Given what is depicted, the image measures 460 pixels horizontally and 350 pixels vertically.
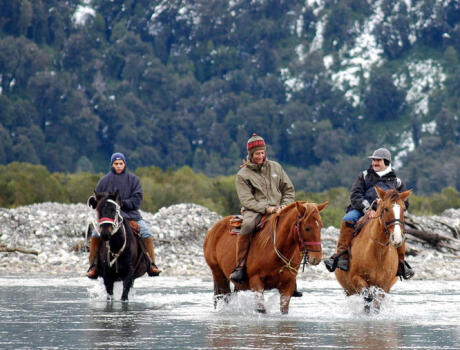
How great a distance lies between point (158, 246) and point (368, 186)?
771 inches

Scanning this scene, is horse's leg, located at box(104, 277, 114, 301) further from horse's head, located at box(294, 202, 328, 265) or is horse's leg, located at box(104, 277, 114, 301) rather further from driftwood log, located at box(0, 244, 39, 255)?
driftwood log, located at box(0, 244, 39, 255)

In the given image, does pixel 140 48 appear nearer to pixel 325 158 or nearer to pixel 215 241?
pixel 325 158

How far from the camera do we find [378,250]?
15.8 meters

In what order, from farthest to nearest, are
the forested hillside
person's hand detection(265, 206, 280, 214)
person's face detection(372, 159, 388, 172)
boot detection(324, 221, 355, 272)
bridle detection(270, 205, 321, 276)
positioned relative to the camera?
1. the forested hillside
2. person's face detection(372, 159, 388, 172)
3. boot detection(324, 221, 355, 272)
4. person's hand detection(265, 206, 280, 214)
5. bridle detection(270, 205, 321, 276)

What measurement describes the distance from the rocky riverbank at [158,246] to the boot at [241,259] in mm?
12817

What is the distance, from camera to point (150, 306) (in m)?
17.8

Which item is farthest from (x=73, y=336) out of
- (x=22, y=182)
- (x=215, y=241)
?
(x=22, y=182)

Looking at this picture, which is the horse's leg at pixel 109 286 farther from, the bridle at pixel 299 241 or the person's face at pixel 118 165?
the bridle at pixel 299 241

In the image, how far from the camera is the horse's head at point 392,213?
1511 cm

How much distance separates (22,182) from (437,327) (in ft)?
204

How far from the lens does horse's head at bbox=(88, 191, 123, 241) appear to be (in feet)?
57.4

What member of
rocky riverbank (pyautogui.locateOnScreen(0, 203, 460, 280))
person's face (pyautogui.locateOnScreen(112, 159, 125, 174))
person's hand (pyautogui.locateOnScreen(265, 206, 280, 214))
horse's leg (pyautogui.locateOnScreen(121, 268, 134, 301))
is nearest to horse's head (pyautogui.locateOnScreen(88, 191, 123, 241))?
horse's leg (pyautogui.locateOnScreen(121, 268, 134, 301))

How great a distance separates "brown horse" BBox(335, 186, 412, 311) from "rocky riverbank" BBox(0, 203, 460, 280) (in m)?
12.2

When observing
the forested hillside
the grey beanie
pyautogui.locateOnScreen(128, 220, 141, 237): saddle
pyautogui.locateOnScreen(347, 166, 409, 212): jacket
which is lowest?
pyautogui.locateOnScreen(128, 220, 141, 237): saddle
